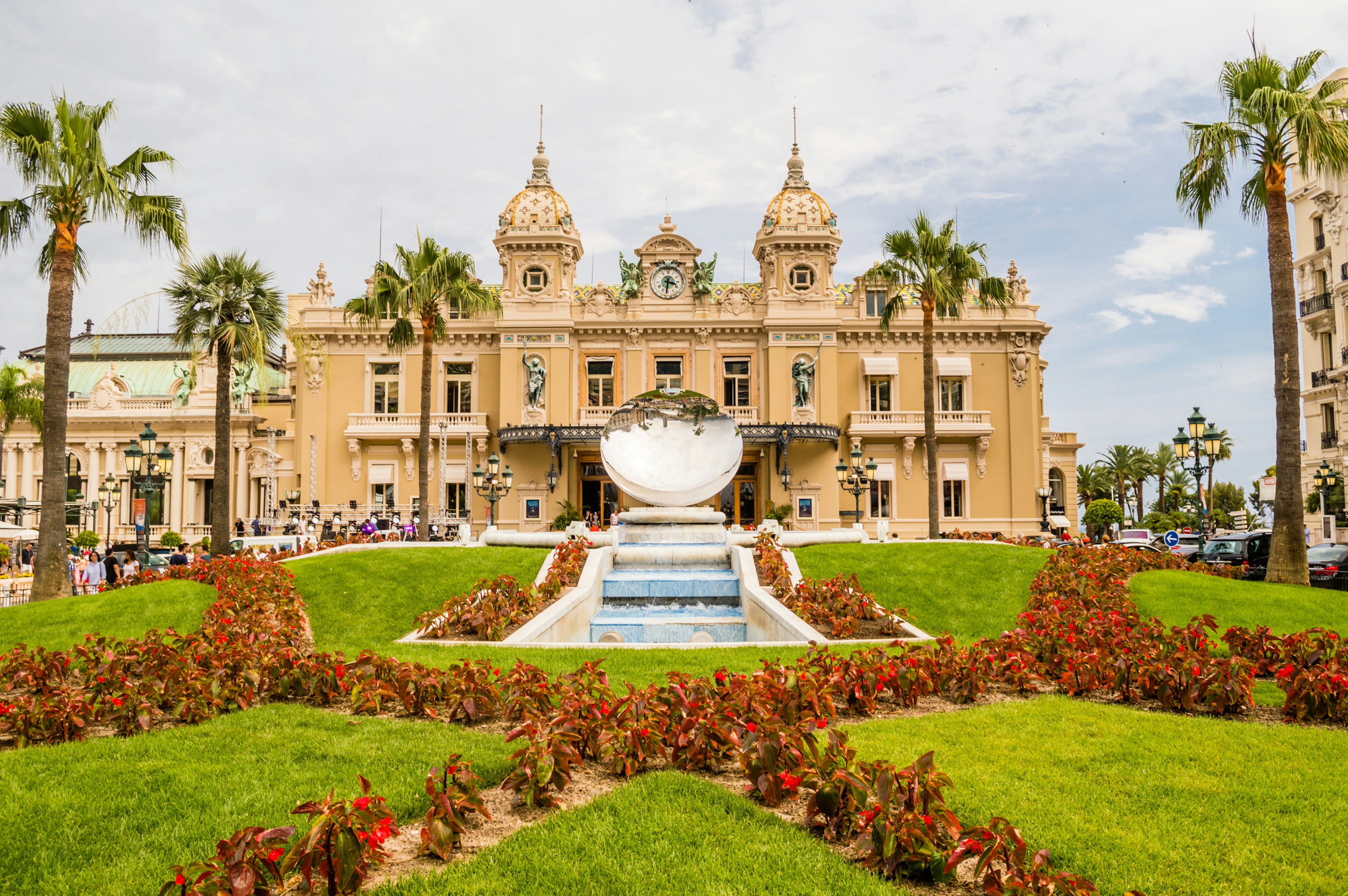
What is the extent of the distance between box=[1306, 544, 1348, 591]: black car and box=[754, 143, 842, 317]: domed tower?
2136 cm

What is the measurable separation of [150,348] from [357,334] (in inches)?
971

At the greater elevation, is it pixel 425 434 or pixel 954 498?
pixel 425 434

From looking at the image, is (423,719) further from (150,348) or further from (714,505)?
(150,348)

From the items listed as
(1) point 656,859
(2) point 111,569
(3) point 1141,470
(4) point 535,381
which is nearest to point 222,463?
(2) point 111,569

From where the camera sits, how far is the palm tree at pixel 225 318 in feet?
69.3

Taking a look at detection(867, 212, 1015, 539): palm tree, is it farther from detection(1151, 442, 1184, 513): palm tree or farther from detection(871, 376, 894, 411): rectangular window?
detection(1151, 442, 1184, 513): palm tree

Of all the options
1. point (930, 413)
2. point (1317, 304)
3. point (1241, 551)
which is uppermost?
point (1317, 304)

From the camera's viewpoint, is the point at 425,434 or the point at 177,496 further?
the point at 177,496

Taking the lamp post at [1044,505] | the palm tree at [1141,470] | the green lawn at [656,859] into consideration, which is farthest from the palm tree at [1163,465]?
the green lawn at [656,859]

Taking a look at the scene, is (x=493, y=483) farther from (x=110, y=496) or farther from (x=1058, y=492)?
(x=1058, y=492)

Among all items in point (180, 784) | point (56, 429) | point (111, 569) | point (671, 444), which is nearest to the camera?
point (180, 784)

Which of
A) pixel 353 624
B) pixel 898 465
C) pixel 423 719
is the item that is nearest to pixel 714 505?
pixel 898 465

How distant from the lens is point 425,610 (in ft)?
48.9

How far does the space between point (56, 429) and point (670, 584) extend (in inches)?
448
